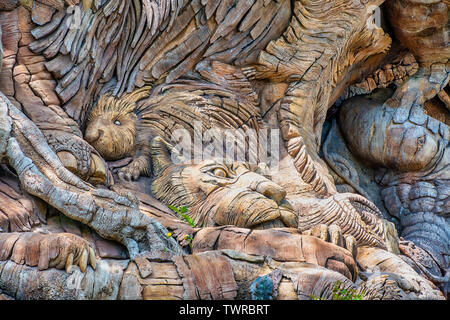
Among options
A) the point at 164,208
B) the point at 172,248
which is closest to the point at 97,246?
the point at 172,248

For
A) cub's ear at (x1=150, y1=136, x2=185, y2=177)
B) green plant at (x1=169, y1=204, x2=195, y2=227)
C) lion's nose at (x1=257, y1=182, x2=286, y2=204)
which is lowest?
green plant at (x1=169, y1=204, x2=195, y2=227)

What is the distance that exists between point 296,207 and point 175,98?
1.02m

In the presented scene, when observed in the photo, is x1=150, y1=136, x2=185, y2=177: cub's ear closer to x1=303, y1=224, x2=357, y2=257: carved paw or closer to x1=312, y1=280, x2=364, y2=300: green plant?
x1=303, y1=224, x2=357, y2=257: carved paw

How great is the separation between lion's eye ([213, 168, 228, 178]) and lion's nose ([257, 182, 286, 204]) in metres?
0.24

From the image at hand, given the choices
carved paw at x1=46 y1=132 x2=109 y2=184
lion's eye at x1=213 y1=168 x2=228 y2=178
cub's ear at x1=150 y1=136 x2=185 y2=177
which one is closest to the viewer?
carved paw at x1=46 y1=132 x2=109 y2=184

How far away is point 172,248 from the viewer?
4820mm

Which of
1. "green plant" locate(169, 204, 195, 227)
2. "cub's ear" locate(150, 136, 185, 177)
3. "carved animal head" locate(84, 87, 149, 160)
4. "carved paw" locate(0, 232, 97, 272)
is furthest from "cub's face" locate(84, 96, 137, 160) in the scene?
"carved paw" locate(0, 232, 97, 272)

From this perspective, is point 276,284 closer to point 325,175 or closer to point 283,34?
point 325,175

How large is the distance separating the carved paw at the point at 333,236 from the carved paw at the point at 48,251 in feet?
4.98

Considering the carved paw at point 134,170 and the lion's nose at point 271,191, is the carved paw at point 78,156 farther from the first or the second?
the lion's nose at point 271,191

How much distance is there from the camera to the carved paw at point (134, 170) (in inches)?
217

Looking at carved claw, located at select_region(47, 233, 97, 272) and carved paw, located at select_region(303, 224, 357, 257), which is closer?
carved claw, located at select_region(47, 233, 97, 272)

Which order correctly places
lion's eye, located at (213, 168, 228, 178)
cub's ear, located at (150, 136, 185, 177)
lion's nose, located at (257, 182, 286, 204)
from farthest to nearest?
cub's ear, located at (150, 136, 185, 177), lion's eye, located at (213, 168, 228, 178), lion's nose, located at (257, 182, 286, 204)

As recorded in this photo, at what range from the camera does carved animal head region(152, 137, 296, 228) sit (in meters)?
5.27
